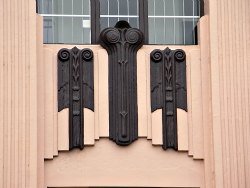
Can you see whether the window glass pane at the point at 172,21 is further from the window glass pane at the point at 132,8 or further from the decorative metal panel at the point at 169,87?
the decorative metal panel at the point at 169,87

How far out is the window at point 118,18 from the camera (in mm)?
14875

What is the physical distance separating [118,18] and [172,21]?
37.9 inches

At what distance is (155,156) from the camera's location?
14383 mm

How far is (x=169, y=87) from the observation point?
14.5 metres

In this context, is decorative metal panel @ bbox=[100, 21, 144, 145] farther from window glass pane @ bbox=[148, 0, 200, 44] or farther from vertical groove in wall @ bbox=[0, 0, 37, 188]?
vertical groove in wall @ bbox=[0, 0, 37, 188]

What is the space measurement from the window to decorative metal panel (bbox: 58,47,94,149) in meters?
0.45

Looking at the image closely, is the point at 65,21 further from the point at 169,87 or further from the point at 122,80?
the point at 169,87

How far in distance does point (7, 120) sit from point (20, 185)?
42.9 inches

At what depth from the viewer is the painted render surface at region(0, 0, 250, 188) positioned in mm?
14078

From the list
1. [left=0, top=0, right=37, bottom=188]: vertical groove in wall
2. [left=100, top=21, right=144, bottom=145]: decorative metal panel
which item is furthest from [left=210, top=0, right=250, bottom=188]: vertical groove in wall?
[left=0, top=0, right=37, bottom=188]: vertical groove in wall

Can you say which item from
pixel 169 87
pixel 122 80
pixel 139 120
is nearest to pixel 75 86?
pixel 122 80

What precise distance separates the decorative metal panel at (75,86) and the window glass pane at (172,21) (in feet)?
4.37

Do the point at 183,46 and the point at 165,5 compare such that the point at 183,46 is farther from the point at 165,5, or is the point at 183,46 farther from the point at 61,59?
the point at 61,59

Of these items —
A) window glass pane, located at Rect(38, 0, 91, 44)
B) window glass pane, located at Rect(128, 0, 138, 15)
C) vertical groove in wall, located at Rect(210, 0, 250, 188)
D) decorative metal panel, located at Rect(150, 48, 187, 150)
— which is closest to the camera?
vertical groove in wall, located at Rect(210, 0, 250, 188)
